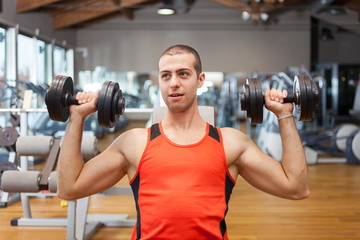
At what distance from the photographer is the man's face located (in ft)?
3.50

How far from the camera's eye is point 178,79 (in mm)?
1067

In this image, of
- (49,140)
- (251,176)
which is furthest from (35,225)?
(251,176)

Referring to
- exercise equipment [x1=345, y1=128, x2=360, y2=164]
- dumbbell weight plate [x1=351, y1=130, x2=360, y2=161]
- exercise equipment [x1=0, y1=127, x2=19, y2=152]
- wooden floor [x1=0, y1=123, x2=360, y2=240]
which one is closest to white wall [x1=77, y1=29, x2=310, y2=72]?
exercise equipment [x1=345, y1=128, x2=360, y2=164]

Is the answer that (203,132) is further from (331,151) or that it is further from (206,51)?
(206,51)

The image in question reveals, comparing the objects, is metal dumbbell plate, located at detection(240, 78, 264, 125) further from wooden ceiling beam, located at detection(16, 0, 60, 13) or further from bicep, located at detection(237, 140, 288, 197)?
wooden ceiling beam, located at detection(16, 0, 60, 13)

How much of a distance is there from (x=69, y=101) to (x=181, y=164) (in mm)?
371

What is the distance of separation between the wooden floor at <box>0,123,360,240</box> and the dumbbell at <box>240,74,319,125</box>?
1.30 meters

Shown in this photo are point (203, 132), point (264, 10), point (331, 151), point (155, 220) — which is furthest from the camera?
point (264, 10)

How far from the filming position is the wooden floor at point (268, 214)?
2.27 metres

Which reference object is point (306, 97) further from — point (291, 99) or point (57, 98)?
point (57, 98)

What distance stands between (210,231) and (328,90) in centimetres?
852

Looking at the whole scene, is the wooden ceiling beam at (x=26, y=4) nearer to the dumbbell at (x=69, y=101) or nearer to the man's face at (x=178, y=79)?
the dumbbell at (x=69, y=101)

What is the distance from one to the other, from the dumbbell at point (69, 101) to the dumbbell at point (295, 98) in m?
0.37

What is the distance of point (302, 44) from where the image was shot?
361 inches
